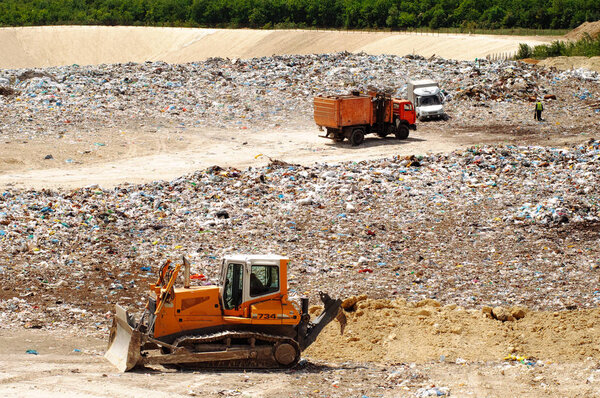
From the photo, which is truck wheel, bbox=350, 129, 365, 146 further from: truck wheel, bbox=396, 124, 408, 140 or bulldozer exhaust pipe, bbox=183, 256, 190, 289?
bulldozer exhaust pipe, bbox=183, 256, 190, 289

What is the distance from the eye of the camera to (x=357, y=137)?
1061 inches

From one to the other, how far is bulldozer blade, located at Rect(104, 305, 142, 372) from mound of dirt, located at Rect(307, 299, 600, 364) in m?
3.04

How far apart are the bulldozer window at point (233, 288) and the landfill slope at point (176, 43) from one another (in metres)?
42.5

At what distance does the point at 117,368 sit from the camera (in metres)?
10.6

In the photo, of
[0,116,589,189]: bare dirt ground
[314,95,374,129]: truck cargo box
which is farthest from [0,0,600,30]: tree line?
[314,95,374,129]: truck cargo box

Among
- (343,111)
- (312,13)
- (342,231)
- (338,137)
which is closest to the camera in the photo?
(342,231)

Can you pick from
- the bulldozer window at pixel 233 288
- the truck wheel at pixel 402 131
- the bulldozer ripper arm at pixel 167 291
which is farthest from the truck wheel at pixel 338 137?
the bulldozer ripper arm at pixel 167 291

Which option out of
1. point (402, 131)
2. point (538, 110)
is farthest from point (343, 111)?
point (538, 110)

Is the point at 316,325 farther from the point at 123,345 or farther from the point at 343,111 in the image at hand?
the point at 343,111

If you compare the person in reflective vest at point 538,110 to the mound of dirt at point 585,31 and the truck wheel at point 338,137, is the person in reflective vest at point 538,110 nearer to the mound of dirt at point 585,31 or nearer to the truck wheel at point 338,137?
the truck wheel at point 338,137

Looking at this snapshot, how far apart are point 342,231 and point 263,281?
6602mm

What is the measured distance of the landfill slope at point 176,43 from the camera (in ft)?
178

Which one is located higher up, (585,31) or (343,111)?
(585,31)

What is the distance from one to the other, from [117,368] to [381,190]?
10273mm
